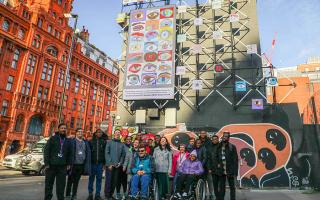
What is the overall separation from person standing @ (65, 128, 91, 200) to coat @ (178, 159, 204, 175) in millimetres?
2925

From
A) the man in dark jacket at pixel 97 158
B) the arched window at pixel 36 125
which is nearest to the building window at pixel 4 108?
the arched window at pixel 36 125

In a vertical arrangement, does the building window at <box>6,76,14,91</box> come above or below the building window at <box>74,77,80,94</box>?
below

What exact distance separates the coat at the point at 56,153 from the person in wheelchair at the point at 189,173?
339 cm

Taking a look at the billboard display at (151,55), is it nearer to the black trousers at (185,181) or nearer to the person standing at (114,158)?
the person standing at (114,158)

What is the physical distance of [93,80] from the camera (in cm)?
5200

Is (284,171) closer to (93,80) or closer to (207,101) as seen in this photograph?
(207,101)

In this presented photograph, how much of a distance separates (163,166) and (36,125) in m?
34.8

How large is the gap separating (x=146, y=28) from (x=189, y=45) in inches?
132

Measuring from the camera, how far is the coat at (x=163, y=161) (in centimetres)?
817

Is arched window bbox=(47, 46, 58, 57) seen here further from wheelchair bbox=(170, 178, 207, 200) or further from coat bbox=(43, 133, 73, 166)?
wheelchair bbox=(170, 178, 207, 200)

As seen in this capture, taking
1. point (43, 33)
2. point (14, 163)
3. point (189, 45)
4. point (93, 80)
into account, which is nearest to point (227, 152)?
point (189, 45)

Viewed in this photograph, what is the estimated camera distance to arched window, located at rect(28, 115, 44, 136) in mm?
36500

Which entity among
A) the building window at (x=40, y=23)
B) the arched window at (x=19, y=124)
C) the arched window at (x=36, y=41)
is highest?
the building window at (x=40, y=23)

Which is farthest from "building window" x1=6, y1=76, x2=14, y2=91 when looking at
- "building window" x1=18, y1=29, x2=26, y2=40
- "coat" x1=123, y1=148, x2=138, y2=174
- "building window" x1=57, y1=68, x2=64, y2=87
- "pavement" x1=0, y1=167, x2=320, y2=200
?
"coat" x1=123, y1=148, x2=138, y2=174
